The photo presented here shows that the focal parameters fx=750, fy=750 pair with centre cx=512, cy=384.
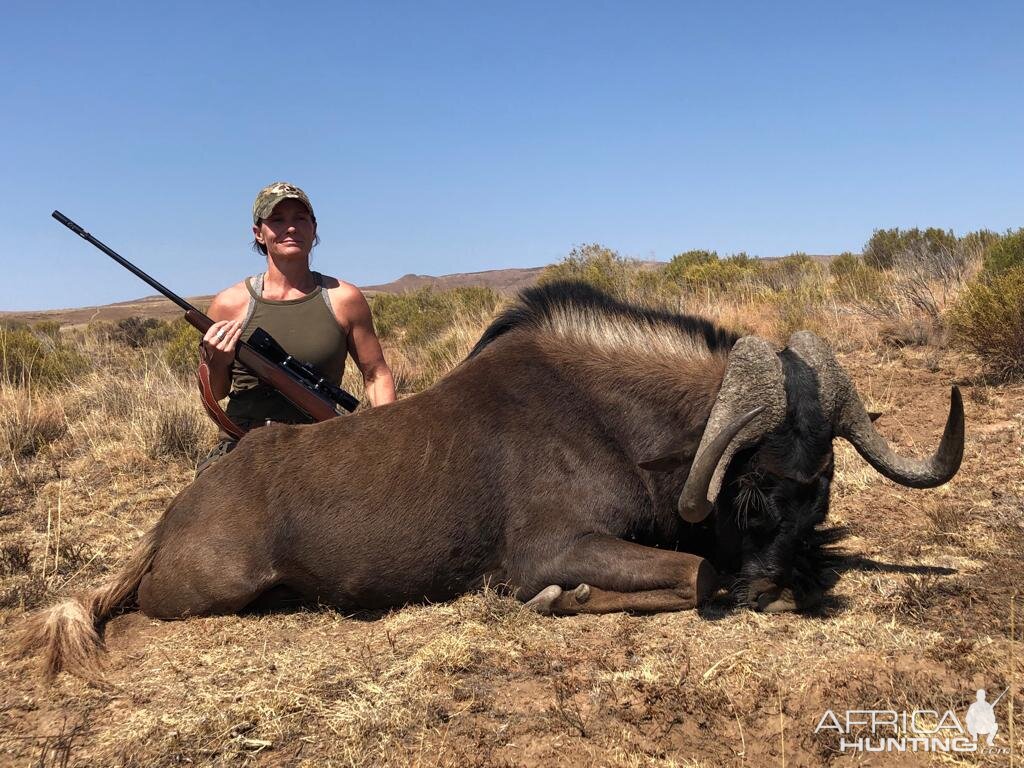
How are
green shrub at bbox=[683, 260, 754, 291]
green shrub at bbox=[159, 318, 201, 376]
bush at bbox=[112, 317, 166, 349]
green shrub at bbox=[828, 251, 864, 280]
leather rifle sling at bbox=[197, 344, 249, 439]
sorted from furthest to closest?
1. bush at bbox=[112, 317, 166, 349]
2. green shrub at bbox=[828, 251, 864, 280]
3. green shrub at bbox=[683, 260, 754, 291]
4. green shrub at bbox=[159, 318, 201, 376]
5. leather rifle sling at bbox=[197, 344, 249, 439]

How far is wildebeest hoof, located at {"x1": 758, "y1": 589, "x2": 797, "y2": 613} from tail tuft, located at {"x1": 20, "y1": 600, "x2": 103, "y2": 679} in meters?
3.21

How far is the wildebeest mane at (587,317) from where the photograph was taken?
4.48 meters

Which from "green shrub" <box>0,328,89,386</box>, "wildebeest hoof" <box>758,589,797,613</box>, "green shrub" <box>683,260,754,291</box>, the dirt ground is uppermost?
"green shrub" <box>683,260,754,291</box>

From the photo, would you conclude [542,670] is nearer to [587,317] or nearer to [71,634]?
[587,317]

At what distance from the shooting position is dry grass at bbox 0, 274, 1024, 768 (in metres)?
2.79

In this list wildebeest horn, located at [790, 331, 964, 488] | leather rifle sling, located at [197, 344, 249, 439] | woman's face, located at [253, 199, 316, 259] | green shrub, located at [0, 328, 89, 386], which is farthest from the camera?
green shrub, located at [0, 328, 89, 386]

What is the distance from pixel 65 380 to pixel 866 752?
39.8ft

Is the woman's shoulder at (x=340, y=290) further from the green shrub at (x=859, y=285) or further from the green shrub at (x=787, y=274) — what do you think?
the green shrub at (x=787, y=274)

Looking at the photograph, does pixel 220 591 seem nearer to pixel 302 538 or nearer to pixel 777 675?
pixel 302 538

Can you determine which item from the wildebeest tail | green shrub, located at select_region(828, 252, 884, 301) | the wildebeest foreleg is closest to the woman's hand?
the wildebeest tail

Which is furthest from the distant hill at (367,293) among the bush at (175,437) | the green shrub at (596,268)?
the bush at (175,437)

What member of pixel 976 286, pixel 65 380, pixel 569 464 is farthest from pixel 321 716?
pixel 65 380

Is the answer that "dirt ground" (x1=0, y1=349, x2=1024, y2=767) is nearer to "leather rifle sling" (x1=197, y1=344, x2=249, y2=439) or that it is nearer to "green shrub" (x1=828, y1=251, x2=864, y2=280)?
"leather rifle sling" (x1=197, y1=344, x2=249, y2=439)

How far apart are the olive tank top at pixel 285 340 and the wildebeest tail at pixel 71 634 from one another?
1.68 meters
